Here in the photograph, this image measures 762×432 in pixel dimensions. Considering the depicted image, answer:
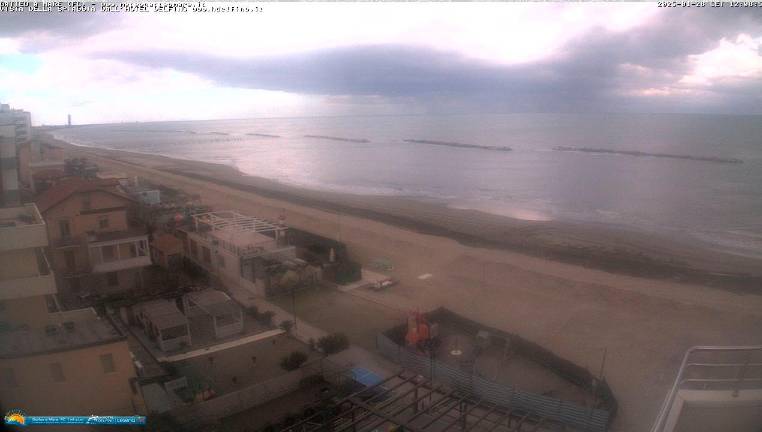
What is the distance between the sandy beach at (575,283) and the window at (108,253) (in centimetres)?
352

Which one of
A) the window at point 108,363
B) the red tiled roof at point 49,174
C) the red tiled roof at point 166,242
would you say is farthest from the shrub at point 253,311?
the red tiled roof at point 49,174

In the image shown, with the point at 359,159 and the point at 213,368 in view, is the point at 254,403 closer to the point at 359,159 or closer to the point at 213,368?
the point at 213,368

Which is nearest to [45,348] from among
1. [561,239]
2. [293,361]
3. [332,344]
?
[293,361]

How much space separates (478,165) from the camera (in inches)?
1076

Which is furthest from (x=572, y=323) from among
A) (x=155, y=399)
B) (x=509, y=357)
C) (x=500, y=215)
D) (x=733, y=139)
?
(x=733, y=139)

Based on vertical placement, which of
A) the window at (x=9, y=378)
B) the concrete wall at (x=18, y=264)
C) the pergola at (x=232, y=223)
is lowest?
the pergola at (x=232, y=223)

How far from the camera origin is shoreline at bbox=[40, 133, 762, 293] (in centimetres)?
870

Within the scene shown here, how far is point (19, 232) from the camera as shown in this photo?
3266 mm

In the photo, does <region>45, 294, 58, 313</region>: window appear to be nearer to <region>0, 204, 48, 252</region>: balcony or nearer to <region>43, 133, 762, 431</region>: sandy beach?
<region>0, 204, 48, 252</region>: balcony

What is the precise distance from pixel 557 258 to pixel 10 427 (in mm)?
9008

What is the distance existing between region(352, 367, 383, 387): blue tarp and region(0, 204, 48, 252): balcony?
2.77 m

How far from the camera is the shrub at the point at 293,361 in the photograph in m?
4.50

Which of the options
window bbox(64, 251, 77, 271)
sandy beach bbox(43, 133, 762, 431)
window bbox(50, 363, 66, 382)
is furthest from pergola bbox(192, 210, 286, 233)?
window bbox(50, 363, 66, 382)

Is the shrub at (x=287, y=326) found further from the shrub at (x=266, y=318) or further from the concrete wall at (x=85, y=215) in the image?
the concrete wall at (x=85, y=215)
